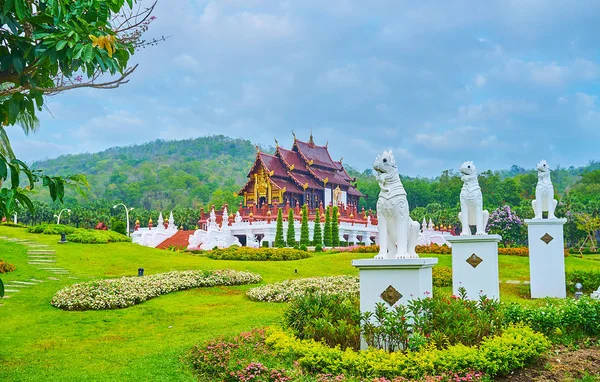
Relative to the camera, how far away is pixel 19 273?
1619 cm

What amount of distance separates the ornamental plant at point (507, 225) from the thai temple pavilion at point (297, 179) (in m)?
12.1

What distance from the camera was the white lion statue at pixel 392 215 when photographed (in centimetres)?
758

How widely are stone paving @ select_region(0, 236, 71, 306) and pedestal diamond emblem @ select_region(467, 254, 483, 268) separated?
10.2 meters

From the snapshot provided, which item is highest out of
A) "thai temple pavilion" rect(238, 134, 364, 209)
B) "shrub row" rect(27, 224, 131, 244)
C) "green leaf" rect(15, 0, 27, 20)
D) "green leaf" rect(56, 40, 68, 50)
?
"thai temple pavilion" rect(238, 134, 364, 209)

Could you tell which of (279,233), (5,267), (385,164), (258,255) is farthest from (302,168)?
(385,164)

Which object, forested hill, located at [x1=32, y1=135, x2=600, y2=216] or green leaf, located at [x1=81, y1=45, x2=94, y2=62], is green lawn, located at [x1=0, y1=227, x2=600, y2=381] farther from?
forested hill, located at [x1=32, y1=135, x2=600, y2=216]

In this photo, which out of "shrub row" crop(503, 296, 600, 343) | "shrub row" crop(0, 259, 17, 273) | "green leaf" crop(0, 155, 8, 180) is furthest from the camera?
"shrub row" crop(0, 259, 17, 273)

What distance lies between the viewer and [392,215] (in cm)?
767

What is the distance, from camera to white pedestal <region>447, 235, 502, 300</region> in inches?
440

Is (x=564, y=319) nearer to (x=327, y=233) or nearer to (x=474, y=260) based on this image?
(x=474, y=260)

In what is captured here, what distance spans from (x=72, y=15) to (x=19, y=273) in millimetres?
14201

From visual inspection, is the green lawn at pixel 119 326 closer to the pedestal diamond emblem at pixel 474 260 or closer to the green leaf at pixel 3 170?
the pedestal diamond emblem at pixel 474 260

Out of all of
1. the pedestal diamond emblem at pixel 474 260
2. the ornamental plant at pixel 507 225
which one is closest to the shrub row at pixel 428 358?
the pedestal diamond emblem at pixel 474 260

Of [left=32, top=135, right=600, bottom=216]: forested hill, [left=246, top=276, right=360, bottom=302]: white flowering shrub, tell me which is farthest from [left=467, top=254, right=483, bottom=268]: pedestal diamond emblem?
[left=32, top=135, right=600, bottom=216]: forested hill
